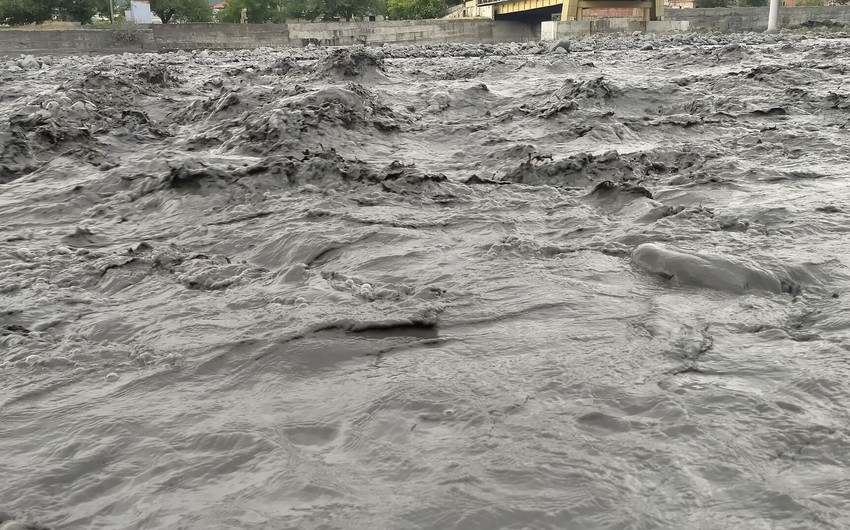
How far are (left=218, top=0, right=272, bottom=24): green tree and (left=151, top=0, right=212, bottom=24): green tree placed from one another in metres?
4.04

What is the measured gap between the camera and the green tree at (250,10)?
224 feet

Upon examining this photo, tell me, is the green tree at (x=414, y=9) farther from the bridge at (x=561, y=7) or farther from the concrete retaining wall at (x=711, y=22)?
the concrete retaining wall at (x=711, y=22)

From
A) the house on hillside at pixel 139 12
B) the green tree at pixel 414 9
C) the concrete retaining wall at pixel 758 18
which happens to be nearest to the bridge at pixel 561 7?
the concrete retaining wall at pixel 758 18

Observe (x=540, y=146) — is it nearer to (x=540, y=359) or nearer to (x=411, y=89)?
(x=540, y=359)

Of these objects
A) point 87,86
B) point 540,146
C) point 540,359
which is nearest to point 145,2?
point 87,86

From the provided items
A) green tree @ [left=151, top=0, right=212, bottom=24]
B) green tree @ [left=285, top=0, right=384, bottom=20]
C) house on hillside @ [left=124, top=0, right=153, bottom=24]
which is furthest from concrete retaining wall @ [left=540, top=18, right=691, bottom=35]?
house on hillside @ [left=124, top=0, right=153, bottom=24]

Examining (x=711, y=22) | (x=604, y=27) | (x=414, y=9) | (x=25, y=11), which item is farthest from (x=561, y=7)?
(x=25, y=11)

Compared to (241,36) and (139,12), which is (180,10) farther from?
(241,36)

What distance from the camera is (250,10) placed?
68.5m

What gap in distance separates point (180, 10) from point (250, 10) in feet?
23.9

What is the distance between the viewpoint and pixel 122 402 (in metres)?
2.67

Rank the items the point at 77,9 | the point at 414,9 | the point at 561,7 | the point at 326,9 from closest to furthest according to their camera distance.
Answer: the point at 561,7 < the point at 77,9 < the point at 326,9 < the point at 414,9

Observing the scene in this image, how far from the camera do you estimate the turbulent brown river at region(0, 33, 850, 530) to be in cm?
210

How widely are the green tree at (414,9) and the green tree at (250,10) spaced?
1301 cm
